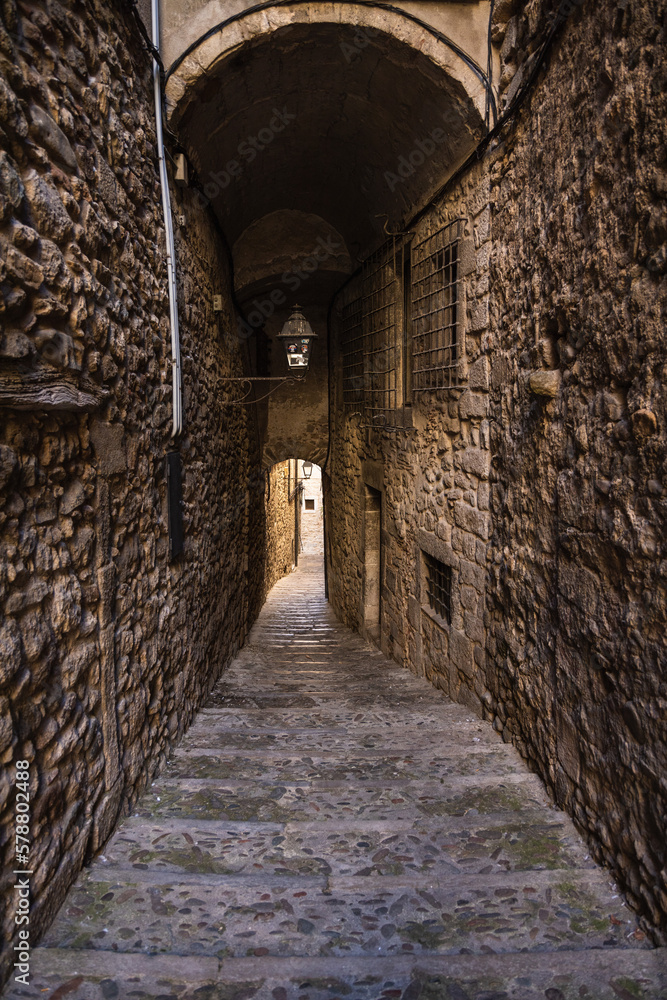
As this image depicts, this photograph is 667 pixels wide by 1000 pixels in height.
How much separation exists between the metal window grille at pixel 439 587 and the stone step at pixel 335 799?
176cm

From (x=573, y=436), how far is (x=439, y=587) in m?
2.62

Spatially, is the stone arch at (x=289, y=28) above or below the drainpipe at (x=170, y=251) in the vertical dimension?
above

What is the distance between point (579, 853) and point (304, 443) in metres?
8.55

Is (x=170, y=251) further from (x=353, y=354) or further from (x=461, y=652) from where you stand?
(x=353, y=354)

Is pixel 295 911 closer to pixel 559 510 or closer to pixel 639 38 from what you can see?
pixel 559 510

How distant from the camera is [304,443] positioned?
10547 millimetres

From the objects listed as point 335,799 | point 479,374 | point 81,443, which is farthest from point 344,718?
point 81,443

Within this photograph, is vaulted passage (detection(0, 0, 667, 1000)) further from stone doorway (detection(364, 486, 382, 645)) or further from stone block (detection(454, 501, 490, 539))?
stone doorway (detection(364, 486, 382, 645))

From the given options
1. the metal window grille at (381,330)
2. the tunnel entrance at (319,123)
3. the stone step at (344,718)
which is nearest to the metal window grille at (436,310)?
the tunnel entrance at (319,123)

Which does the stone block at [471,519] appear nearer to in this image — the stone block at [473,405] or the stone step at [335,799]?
the stone block at [473,405]

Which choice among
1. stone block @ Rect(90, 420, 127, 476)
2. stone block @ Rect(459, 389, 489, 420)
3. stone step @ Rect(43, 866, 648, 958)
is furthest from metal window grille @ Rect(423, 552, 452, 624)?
stone block @ Rect(90, 420, 127, 476)

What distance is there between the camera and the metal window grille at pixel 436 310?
446 cm

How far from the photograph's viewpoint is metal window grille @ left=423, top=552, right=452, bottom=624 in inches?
189

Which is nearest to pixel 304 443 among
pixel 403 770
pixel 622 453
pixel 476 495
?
pixel 476 495
